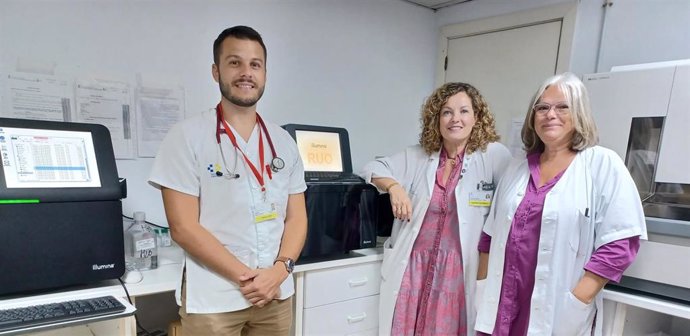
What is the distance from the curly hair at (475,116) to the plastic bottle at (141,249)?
3.71 feet

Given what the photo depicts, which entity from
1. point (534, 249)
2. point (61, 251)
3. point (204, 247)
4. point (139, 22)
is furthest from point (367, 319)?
point (139, 22)

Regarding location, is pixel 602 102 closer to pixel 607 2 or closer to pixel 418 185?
pixel 418 185

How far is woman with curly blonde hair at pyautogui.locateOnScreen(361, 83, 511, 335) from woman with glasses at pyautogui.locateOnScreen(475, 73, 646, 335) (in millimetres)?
151

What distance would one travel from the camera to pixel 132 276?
133cm

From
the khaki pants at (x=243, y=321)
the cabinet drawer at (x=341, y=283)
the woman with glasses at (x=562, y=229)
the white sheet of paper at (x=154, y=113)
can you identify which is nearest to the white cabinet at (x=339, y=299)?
the cabinet drawer at (x=341, y=283)

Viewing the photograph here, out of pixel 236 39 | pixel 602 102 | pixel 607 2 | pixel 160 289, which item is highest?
pixel 607 2

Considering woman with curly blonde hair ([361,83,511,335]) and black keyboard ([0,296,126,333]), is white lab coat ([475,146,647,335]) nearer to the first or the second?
woman with curly blonde hair ([361,83,511,335])

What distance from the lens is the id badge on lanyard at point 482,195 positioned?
154 cm

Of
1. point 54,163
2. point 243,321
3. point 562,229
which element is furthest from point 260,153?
point 562,229

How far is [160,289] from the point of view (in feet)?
4.18

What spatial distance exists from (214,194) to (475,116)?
41.1 inches

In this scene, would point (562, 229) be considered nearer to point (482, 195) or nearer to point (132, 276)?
point (482, 195)

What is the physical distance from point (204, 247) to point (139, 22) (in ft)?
3.80

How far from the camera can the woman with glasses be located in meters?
1.21
